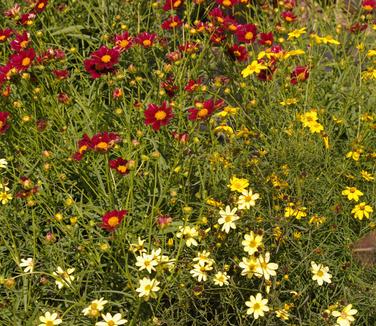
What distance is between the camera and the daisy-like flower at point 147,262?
7.08ft

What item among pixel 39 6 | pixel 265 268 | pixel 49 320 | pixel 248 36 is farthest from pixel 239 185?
pixel 39 6

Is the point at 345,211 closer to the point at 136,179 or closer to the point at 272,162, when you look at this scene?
the point at 272,162

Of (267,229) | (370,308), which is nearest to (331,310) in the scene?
(370,308)

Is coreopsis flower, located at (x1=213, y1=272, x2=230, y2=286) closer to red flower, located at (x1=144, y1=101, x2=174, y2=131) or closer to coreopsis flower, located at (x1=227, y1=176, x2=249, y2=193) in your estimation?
coreopsis flower, located at (x1=227, y1=176, x2=249, y2=193)

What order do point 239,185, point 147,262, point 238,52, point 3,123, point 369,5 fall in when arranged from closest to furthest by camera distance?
point 147,262 < point 239,185 < point 3,123 < point 238,52 < point 369,5

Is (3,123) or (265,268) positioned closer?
(265,268)

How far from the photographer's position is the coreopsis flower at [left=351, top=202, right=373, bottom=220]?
7.80ft

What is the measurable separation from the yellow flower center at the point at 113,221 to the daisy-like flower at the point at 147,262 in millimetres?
184

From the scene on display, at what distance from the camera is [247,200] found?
226 centimetres

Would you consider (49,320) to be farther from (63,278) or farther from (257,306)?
(257,306)

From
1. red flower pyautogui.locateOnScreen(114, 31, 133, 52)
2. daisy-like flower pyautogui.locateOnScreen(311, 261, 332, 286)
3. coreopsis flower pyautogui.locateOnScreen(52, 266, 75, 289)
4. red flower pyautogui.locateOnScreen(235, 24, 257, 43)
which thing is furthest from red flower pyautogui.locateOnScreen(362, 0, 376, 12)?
coreopsis flower pyautogui.locateOnScreen(52, 266, 75, 289)

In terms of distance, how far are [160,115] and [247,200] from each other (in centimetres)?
54

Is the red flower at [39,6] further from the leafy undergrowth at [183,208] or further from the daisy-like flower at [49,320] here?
the daisy-like flower at [49,320]

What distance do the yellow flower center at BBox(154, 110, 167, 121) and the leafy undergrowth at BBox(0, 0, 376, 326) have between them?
20 millimetres
